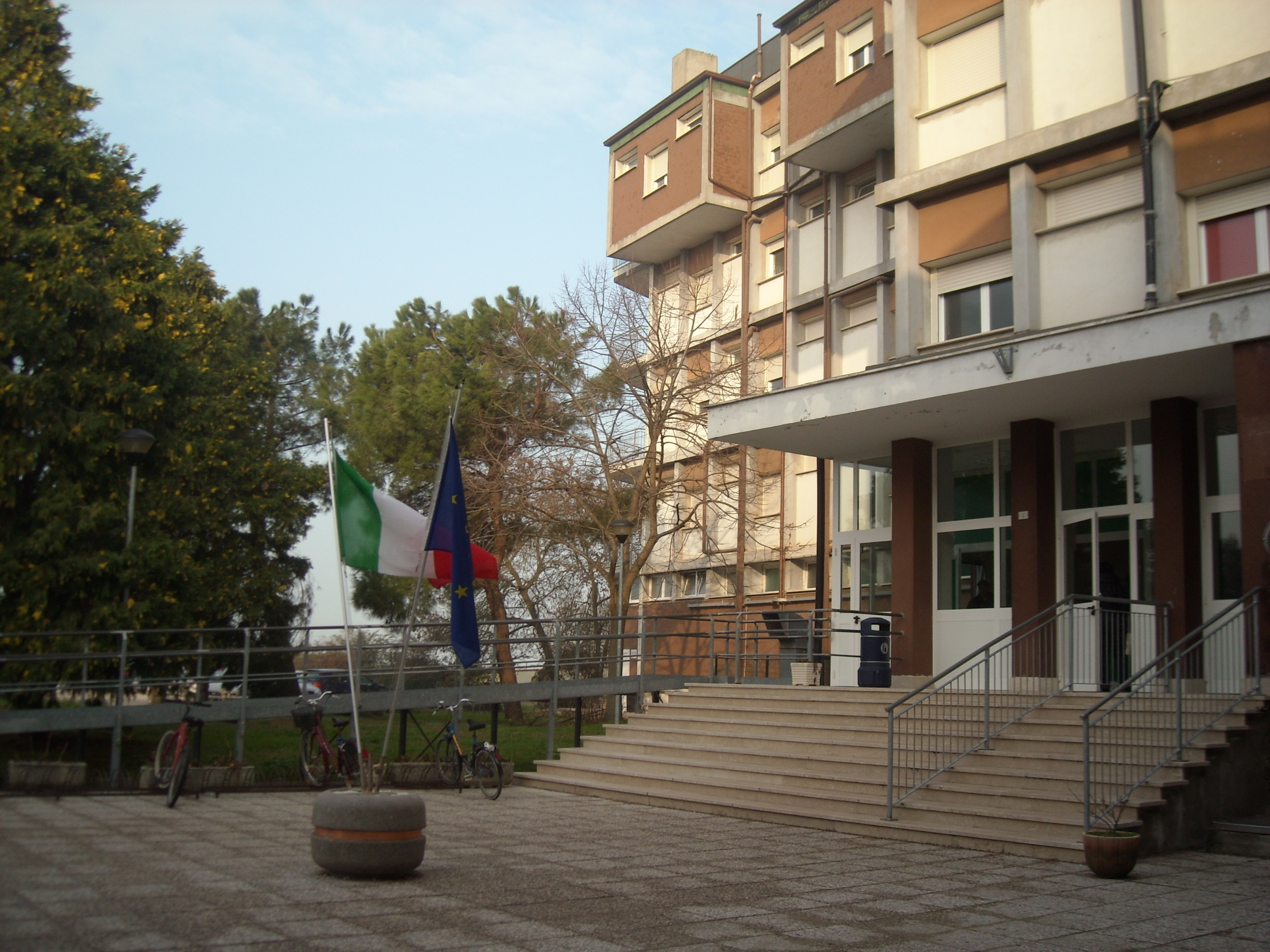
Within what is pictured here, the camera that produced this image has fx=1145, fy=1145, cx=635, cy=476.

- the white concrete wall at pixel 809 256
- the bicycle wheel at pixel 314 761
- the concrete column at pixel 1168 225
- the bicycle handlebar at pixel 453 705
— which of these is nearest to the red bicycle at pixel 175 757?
the bicycle wheel at pixel 314 761

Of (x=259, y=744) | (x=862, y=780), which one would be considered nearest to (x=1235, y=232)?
(x=862, y=780)

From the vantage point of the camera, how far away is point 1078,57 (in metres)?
Answer: 15.5

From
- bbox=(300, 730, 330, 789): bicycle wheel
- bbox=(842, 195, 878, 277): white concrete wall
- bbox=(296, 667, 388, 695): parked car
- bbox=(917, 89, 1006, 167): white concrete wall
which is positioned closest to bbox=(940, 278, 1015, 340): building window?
bbox=(917, 89, 1006, 167): white concrete wall

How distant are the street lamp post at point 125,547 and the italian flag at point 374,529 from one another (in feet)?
22.0

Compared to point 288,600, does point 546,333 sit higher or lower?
higher

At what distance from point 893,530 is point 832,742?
4545 mm

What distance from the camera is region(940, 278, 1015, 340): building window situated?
16156 mm

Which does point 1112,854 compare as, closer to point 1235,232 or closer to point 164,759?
Result: point 1235,232

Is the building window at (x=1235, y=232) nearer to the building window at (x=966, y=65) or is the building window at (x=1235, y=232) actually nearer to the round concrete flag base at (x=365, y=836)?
the building window at (x=966, y=65)

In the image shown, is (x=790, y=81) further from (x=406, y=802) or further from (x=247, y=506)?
(x=406, y=802)

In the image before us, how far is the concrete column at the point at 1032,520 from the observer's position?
15141 mm

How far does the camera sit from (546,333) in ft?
89.9

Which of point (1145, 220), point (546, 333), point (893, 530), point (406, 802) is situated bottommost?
point (406, 802)

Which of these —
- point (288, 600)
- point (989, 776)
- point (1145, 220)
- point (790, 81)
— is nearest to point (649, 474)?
point (790, 81)
